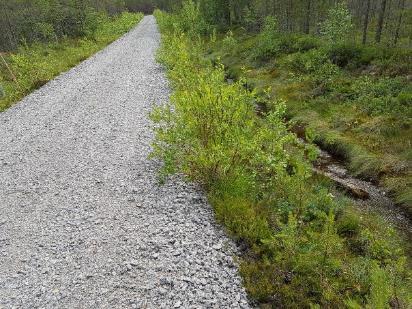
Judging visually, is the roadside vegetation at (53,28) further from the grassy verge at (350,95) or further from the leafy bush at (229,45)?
the grassy verge at (350,95)

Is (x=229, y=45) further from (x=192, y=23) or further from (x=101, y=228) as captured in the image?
(x=101, y=228)

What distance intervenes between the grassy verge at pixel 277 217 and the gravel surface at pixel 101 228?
18.3 inches

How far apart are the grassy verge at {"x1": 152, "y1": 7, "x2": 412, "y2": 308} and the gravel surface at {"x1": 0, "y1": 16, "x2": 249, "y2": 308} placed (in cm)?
46

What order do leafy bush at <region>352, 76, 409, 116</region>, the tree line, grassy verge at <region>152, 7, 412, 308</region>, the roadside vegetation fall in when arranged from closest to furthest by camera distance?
grassy verge at <region>152, 7, 412, 308</region> < leafy bush at <region>352, 76, 409, 116</region> < the tree line < the roadside vegetation

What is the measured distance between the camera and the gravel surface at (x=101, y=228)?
5.57 m

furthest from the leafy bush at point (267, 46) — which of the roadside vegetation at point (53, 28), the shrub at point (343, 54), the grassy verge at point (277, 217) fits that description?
the grassy verge at point (277, 217)

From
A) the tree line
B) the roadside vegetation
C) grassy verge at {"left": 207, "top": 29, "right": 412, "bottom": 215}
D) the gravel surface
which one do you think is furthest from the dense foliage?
the roadside vegetation

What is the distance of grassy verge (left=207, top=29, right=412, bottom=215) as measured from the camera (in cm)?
1146

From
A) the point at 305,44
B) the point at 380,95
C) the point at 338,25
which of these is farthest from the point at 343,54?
the point at 380,95

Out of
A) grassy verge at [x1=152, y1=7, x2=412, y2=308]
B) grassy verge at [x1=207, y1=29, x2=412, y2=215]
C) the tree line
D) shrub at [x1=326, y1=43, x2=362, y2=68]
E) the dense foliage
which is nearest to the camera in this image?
grassy verge at [x1=152, y1=7, x2=412, y2=308]

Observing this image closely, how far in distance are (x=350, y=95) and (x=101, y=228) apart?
45.0ft

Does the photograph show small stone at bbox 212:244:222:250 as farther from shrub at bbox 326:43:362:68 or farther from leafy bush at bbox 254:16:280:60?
leafy bush at bbox 254:16:280:60

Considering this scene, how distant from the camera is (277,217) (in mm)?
7266

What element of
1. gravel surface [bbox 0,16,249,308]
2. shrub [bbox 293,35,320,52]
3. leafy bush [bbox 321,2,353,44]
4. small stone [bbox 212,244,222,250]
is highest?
leafy bush [bbox 321,2,353,44]
